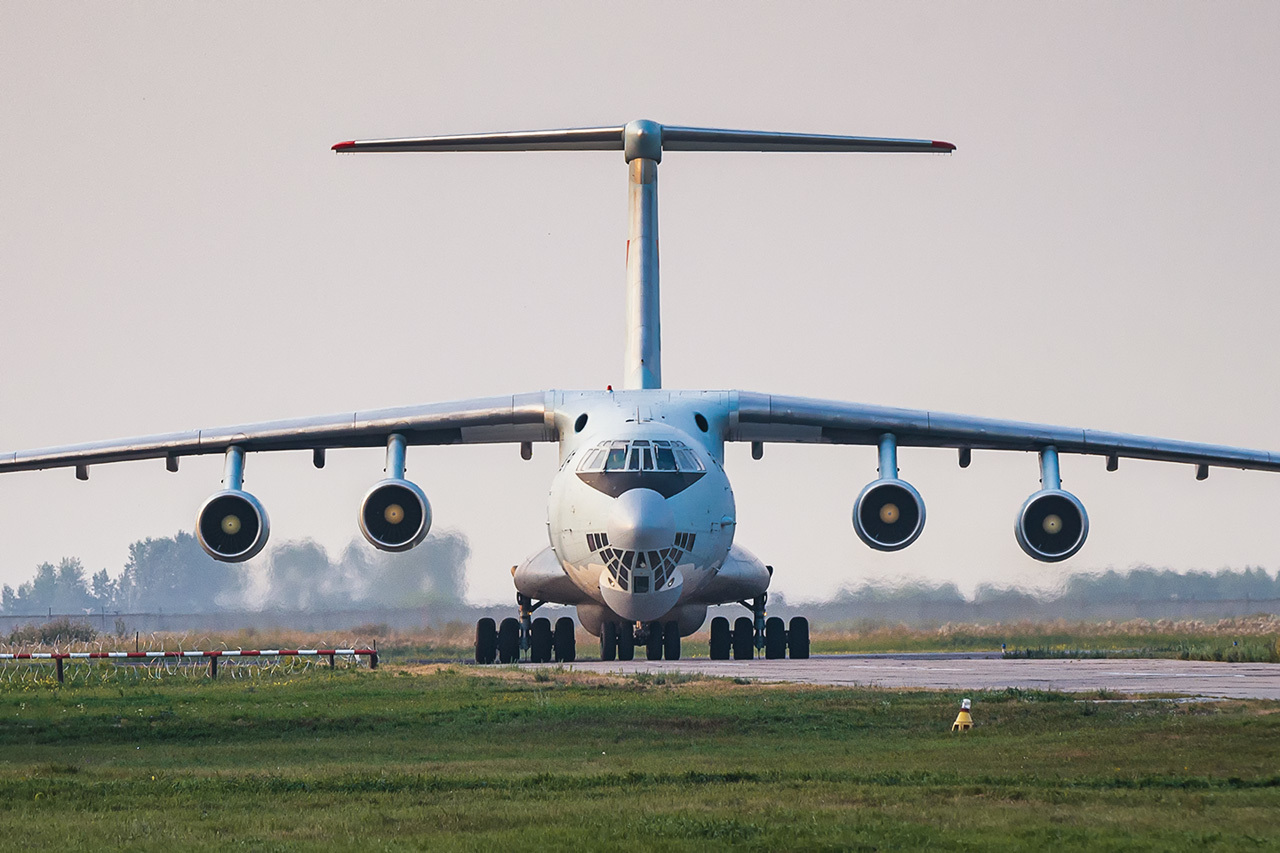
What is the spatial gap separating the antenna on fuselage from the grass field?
7.84m

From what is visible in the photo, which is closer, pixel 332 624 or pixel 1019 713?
pixel 1019 713

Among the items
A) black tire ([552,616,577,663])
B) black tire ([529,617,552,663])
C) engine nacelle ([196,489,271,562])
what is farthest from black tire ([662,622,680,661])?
engine nacelle ([196,489,271,562])

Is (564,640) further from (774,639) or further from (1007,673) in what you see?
(1007,673)

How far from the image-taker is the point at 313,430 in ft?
74.8

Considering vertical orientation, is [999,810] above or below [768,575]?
below

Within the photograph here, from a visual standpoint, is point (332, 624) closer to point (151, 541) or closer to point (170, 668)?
point (170, 668)

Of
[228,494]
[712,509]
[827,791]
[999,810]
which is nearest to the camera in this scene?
[999,810]

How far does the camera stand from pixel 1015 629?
28.2m

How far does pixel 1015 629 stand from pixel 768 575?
618 cm

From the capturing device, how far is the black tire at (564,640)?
2458 cm

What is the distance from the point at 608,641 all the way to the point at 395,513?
13.0ft

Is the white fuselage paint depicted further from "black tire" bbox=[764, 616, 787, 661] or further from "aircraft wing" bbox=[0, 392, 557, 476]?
"black tire" bbox=[764, 616, 787, 661]

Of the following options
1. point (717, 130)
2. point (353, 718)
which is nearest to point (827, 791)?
point (353, 718)

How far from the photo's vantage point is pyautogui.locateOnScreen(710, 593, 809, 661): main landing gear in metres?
24.9
